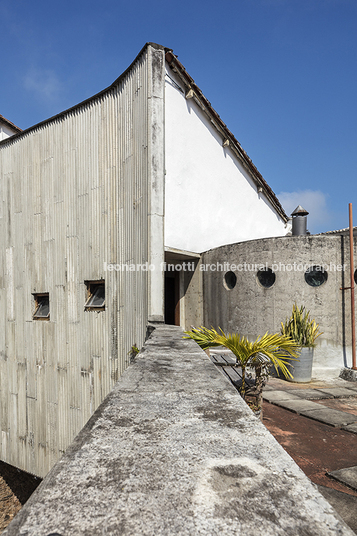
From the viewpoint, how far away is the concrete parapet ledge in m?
0.82

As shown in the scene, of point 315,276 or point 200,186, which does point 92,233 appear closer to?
point 200,186

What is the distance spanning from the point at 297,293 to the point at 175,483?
28.3ft

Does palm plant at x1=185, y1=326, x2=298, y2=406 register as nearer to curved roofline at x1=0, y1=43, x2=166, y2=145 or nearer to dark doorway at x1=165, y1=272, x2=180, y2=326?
curved roofline at x1=0, y1=43, x2=166, y2=145

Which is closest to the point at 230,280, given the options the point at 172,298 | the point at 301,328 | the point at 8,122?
the point at 301,328

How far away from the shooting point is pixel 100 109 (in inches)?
303

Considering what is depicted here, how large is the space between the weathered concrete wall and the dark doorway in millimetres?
3106

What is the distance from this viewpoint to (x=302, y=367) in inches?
327

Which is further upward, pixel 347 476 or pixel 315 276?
pixel 315 276

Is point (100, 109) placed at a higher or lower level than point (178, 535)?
higher

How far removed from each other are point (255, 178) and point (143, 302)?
9336mm

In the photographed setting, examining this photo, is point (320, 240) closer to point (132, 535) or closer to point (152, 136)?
point (152, 136)

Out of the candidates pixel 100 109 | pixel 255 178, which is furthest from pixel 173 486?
pixel 255 178

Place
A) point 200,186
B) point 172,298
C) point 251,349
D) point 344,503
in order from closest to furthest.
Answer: point 344,503, point 251,349, point 200,186, point 172,298

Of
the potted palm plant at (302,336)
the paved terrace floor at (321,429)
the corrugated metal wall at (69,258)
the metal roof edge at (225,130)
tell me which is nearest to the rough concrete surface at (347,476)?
the paved terrace floor at (321,429)
